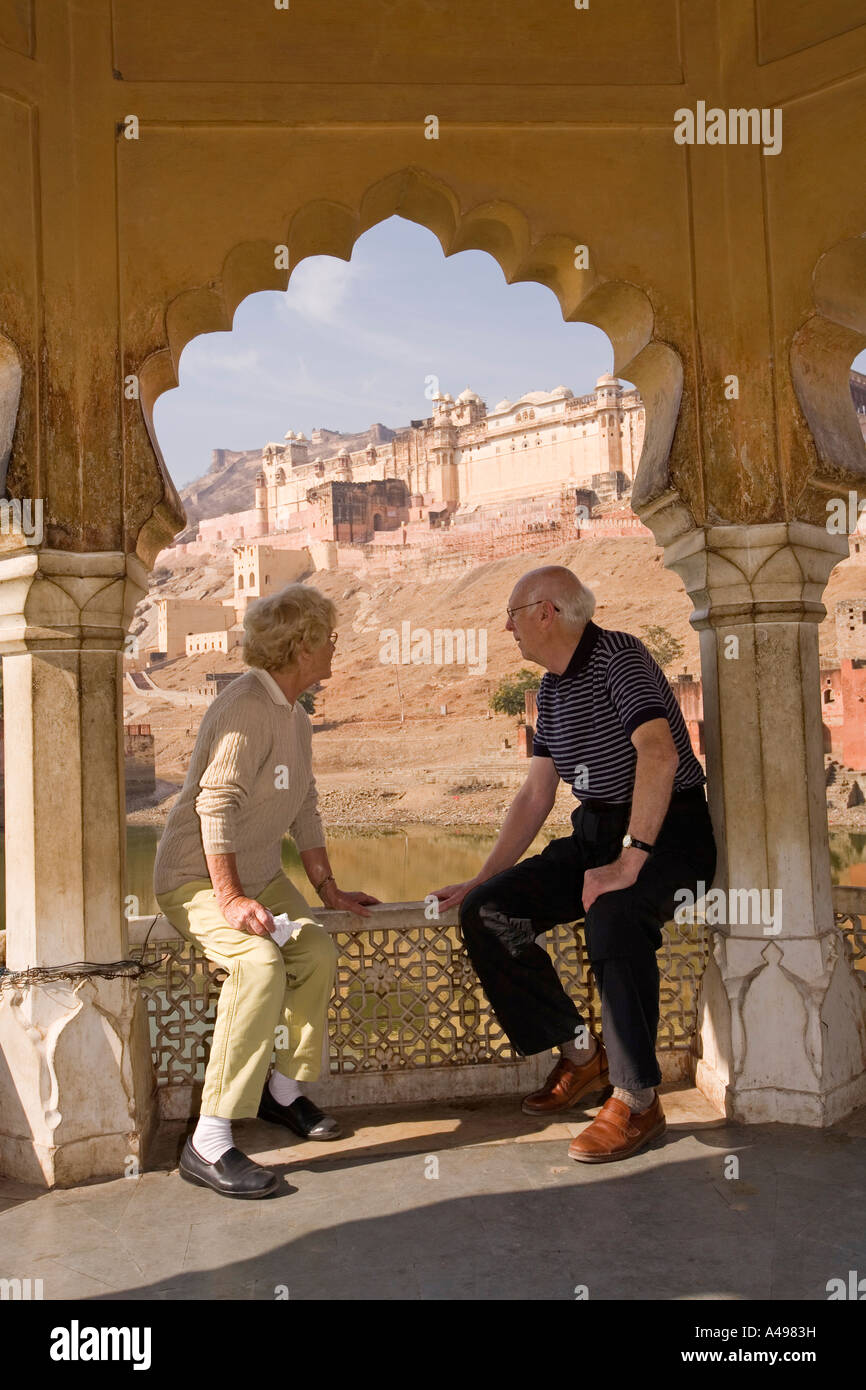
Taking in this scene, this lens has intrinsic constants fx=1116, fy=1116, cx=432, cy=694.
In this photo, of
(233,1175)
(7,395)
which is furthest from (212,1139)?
(7,395)

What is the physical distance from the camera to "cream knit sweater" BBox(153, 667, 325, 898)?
9.67 feet

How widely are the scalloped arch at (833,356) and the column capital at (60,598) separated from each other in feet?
6.71

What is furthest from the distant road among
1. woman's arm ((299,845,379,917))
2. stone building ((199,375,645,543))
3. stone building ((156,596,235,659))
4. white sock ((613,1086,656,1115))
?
white sock ((613,1086,656,1115))

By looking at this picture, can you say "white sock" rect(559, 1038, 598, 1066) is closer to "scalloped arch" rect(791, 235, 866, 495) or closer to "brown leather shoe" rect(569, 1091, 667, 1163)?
"brown leather shoe" rect(569, 1091, 667, 1163)

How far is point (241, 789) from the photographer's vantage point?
2965 millimetres

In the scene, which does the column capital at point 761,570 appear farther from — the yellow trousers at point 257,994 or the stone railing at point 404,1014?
the yellow trousers at point 257,994

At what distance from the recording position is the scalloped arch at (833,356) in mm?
3295

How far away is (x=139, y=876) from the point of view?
88.7ft

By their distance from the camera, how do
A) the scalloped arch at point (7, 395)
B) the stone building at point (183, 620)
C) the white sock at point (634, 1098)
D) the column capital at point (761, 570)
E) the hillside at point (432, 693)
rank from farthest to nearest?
the stone building at point (183, 620) < the hillside at point (432, 693) < the column capital at point (761, 570) < the scalloped arch at point (7, 395) < the white sock at point (634, 1098)

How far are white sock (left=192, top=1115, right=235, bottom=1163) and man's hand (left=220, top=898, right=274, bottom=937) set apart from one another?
1.52 feet

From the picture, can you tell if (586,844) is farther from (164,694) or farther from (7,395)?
(164,694)

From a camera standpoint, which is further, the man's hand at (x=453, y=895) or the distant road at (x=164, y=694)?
the distant road at (x=164, y=694)

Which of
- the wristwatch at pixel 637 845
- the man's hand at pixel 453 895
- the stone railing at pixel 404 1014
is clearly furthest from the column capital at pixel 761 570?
the man's hand at pixel 453 895

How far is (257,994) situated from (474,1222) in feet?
2.46
